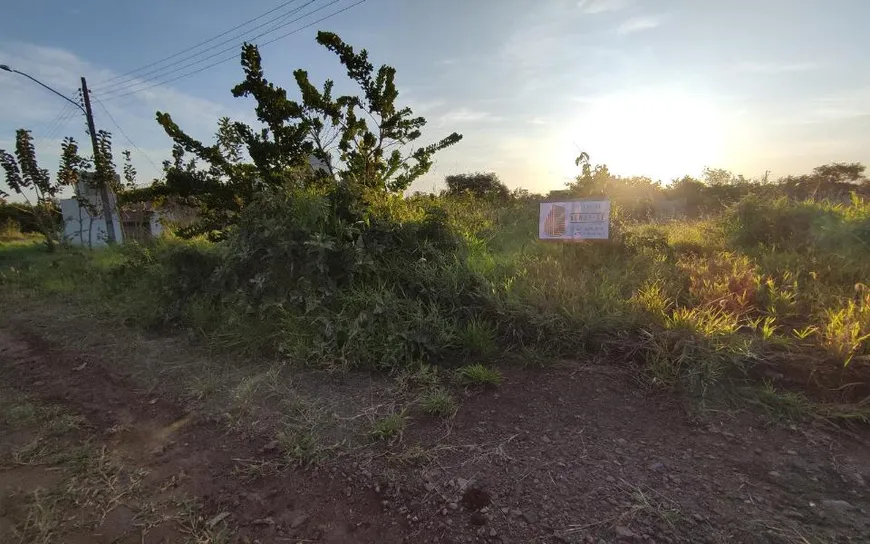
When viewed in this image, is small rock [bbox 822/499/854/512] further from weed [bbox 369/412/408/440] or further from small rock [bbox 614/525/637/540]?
weed [bbox 369/412/408/440]

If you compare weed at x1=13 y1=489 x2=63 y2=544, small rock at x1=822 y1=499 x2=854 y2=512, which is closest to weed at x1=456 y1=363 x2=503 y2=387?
small rock at x1=822 y1=499 x2=854 y2=512

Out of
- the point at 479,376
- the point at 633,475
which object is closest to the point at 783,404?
the point at 633,475

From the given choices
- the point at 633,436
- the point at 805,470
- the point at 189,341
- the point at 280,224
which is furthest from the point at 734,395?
the point at 189,341

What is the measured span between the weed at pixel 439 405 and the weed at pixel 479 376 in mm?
243

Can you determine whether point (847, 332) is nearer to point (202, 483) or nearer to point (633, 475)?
point (633, 475)

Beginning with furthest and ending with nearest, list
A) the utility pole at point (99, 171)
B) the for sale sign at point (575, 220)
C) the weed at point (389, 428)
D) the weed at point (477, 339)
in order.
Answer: the utility pole at point (99, 171), the for sale sign at point (575, 220), the weed at point (477, 339), the weed at point (389, 428)

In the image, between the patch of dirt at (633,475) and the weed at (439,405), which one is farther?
the weed at (439,405)

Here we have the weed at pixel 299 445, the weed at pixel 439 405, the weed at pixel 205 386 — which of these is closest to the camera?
the weed at pixel 299 445

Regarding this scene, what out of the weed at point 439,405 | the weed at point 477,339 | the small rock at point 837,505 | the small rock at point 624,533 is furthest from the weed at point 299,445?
the small rock at point 837,505

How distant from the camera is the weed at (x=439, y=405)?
2.61m

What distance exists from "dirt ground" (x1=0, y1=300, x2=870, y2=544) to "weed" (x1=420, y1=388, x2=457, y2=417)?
5 centimetres

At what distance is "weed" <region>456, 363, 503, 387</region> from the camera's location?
2863 mm

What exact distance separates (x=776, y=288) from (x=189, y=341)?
5.10 meters

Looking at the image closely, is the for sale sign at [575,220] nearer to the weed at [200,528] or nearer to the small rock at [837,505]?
the small rock at [837,505]
